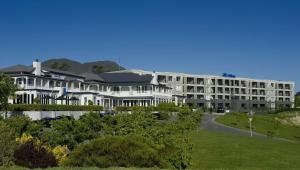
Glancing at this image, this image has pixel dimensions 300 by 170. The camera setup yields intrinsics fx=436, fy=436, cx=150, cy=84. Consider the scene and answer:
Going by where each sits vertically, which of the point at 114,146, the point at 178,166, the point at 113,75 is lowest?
the point at 178,166

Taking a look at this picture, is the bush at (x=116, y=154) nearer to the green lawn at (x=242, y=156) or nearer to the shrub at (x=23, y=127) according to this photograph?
the green lawn at (x=242, y=156)

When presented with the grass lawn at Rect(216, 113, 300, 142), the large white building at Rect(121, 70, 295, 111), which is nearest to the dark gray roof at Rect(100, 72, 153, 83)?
the grass lawn at Rect(216, 113, 300, 142)

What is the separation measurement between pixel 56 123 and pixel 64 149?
4.74 meters

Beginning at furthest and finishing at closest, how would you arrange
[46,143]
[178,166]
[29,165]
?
[46,143]
[178,166]
[29,165]

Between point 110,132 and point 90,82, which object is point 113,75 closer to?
point 90,82

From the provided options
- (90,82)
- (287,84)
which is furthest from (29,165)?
(287,84)

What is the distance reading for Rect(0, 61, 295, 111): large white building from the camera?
8006cm

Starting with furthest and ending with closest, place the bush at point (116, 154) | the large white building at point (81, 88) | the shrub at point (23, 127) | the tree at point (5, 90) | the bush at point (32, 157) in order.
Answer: the large white building at point (81, 88), the tree at point (5, 90), the shrub at point (23, 127), the bush at point (32, 157), the bush at point (116, 154)

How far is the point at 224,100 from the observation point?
168 meters

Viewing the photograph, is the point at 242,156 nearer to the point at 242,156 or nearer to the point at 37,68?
the point at 242,156

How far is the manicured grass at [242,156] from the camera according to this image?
2898cm

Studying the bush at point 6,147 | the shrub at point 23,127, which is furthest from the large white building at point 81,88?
the bush at point 6,147

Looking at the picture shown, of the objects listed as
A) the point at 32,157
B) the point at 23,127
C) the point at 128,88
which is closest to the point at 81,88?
the point at 128,88

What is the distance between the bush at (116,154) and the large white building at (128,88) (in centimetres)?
5656
